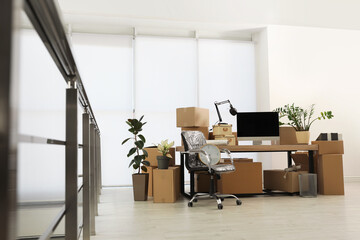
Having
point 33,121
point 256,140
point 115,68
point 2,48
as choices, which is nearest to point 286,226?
point 256,140

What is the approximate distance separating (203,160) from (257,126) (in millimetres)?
1255

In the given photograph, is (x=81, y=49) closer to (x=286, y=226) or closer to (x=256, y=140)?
(x=256, y=140)

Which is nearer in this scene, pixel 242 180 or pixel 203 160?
pixel 203 160

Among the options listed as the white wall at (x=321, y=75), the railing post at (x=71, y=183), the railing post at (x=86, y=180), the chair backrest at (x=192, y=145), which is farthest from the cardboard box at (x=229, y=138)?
the railing post at (x=71, y=183)

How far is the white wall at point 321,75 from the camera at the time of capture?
679 centimetres

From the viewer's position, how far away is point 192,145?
4293mm

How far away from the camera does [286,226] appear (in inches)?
112

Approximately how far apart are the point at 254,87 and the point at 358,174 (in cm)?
264

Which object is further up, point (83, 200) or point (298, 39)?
point (298, 39)

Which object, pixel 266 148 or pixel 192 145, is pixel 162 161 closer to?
pixel 192 145

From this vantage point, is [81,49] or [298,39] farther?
[298,39]

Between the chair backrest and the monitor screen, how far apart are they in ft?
2.19

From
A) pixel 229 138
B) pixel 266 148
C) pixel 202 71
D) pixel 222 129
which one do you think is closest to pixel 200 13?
pixel 202 71

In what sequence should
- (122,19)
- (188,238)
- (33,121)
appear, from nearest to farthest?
(33,121) < (188,238) < (122,19)
